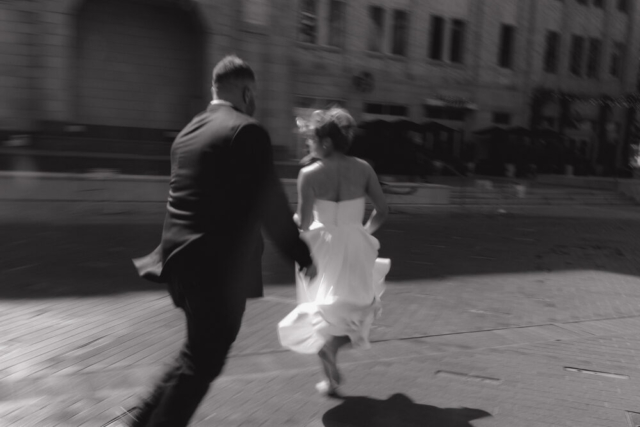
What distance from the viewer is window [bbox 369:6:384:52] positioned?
29.3 m

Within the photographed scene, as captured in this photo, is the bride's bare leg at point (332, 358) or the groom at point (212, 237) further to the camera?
the bride's bare leg at point (332, 358)

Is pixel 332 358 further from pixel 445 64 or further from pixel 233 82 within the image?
pixel 445 64

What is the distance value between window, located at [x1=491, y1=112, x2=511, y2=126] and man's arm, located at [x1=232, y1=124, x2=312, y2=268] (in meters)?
32.1

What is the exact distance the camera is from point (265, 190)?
2.85m

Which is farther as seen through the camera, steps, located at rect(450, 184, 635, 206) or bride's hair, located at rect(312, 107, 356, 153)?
steps, located at rect(450, 184, 635, 206)

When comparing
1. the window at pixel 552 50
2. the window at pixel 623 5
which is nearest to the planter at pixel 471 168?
the window at pixel 552 50

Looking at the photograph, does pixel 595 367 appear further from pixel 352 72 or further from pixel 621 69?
pixel 621 69

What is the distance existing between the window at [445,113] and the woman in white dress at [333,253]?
91.0ft

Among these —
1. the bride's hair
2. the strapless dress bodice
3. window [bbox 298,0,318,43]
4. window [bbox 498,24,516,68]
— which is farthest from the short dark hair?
window [bbox 498,24,516,68]

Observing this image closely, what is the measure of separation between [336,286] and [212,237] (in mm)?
1450

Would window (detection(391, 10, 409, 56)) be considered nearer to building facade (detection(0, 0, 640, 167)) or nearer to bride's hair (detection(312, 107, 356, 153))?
building facade (detection(0, 0, 640, 167))

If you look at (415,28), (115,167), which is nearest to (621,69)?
(415,28)

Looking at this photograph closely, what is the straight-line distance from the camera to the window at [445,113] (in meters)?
31.4

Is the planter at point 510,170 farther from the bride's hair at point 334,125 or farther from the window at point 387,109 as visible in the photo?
the bride's hair at point 334,125
